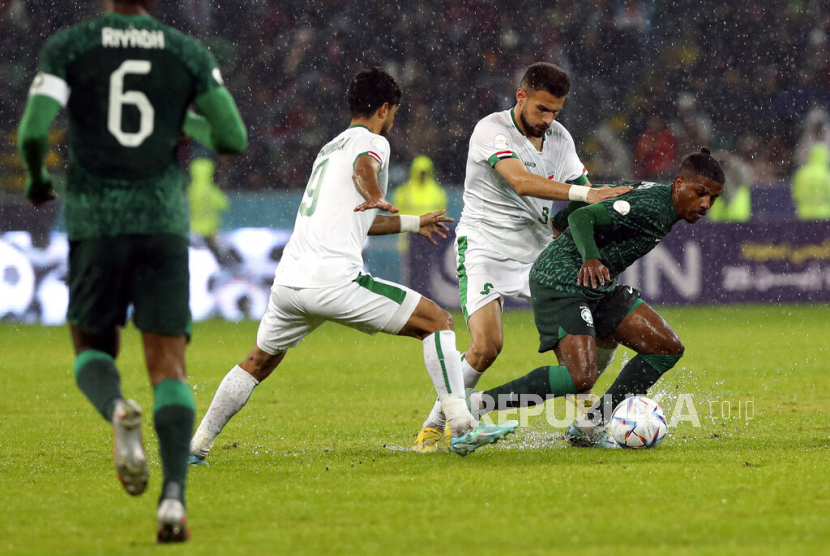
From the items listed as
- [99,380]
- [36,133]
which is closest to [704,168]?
[99,380]

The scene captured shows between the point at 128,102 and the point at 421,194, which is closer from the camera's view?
the point at 128,102

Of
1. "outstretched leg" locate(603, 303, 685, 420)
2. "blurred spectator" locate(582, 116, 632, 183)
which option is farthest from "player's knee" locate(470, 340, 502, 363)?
"blurred spectator" locate(582, 116, 632, 183)

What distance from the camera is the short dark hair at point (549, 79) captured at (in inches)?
252

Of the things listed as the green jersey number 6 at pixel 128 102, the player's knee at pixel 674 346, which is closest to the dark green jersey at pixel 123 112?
the green jersey number 6 at pixel 128 102

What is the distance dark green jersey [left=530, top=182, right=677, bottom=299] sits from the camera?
6.08m

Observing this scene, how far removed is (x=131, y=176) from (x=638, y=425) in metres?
3.19

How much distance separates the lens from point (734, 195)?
18688 millimetres

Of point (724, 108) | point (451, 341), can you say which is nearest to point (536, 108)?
point (451, 341)

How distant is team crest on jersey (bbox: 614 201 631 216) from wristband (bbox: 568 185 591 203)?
158 millimetres

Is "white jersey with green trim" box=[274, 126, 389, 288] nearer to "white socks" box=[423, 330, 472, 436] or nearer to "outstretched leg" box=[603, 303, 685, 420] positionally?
"white socks" box=[423, 330, 472, 436]

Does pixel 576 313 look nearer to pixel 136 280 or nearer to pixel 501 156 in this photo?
pixel 501 156

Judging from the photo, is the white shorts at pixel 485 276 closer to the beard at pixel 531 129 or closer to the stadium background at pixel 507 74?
the beard at pixel 531 129

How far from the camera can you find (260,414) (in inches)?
312

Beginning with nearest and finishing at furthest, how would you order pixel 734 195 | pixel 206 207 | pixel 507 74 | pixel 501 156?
1. pixel 501 156
2. pixel 206 207
3. pixel 734 195
4. pixel 507 74
